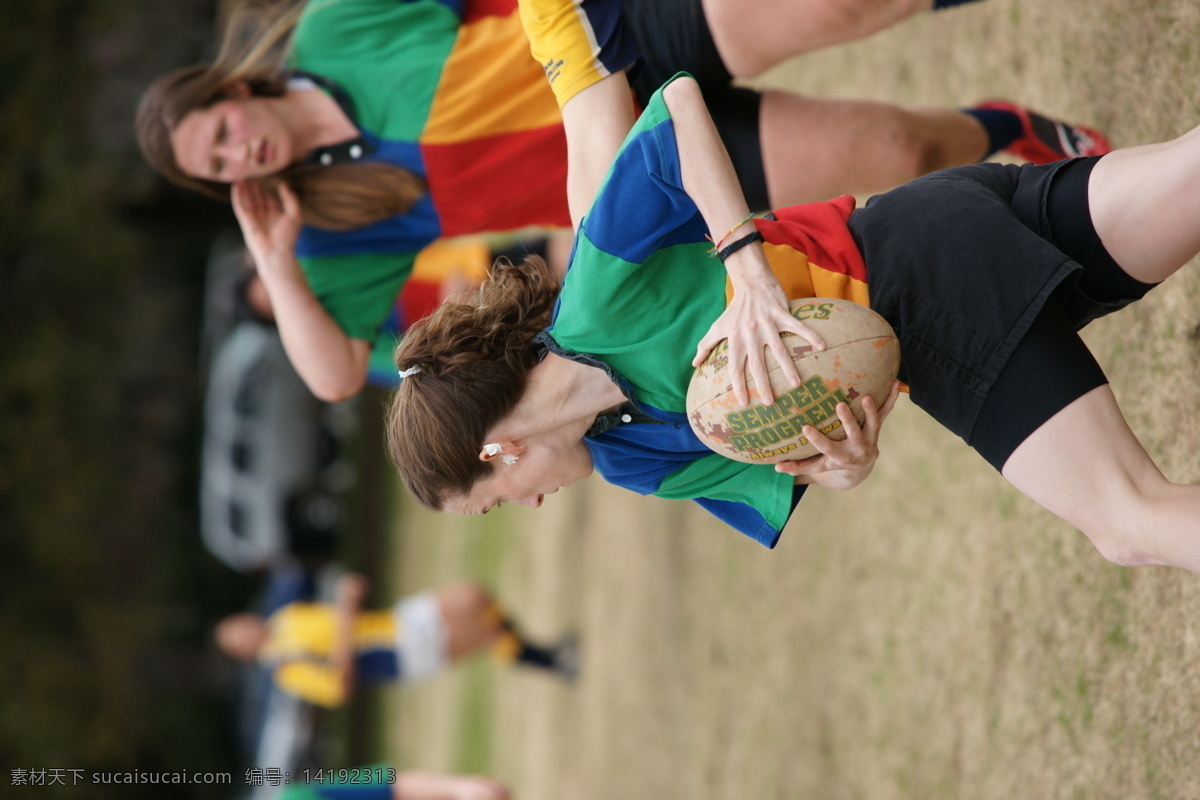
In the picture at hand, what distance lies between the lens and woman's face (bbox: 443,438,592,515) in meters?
1.94

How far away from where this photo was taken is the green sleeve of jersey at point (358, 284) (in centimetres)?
285

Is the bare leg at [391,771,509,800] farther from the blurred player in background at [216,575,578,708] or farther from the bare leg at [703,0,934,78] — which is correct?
the bare leg at [703,0,934,78]

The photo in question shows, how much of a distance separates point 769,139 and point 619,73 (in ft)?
1.91

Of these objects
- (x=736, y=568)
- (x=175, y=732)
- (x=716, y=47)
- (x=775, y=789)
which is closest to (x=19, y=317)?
(x=175, y=732)

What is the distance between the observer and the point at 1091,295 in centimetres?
184

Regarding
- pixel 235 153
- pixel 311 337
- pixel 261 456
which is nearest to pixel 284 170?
pixel 235 153

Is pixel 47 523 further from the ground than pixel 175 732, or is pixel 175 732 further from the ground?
pixel 47 523

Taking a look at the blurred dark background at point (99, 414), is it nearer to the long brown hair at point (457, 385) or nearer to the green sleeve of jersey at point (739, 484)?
the long brown hair at point (457, 385)

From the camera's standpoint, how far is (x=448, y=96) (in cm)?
257

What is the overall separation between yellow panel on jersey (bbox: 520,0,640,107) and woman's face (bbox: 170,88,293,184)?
87cm

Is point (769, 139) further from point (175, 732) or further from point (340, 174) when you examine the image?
point (175, 732)

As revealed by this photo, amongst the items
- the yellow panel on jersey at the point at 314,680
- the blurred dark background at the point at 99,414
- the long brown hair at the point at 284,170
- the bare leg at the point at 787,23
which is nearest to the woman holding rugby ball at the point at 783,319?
the bare leg at the point at 787,23

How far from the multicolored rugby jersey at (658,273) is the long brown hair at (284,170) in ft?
3.36

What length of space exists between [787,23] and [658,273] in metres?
0.80
